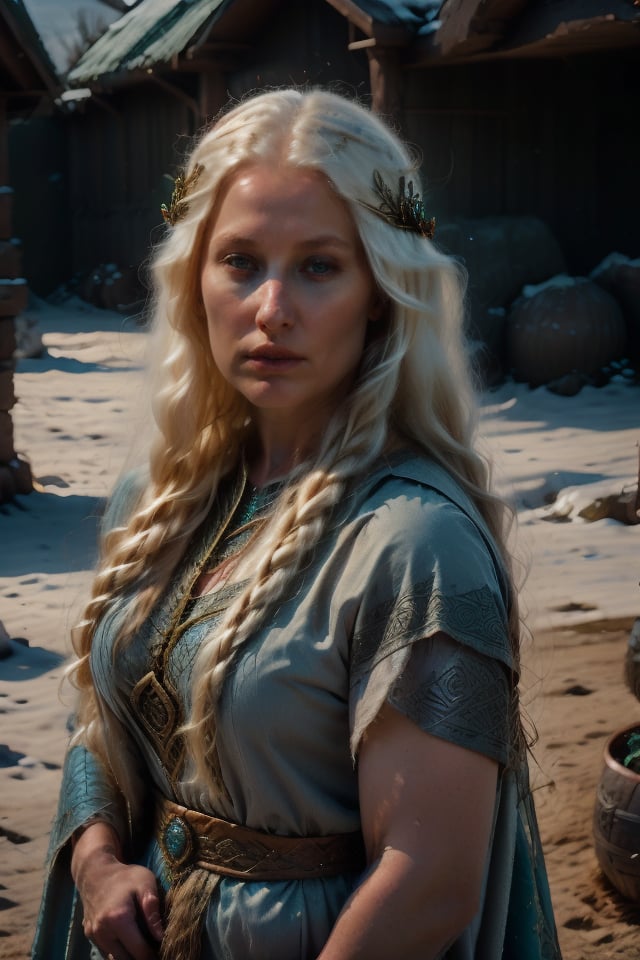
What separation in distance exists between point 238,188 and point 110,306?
569 inches

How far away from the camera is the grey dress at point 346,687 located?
1.31 m

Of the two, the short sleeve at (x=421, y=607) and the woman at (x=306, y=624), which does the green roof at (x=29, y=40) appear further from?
the short sleeve at (x=421, y=607)

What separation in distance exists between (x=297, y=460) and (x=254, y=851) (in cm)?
50

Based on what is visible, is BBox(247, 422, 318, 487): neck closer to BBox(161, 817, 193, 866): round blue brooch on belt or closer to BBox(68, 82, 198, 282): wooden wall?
BBox(161, 817, 193, 866): round blue brooch on belt

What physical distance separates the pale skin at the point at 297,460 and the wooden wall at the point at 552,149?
9.06 meters

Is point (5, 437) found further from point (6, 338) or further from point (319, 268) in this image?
point (319, 268)

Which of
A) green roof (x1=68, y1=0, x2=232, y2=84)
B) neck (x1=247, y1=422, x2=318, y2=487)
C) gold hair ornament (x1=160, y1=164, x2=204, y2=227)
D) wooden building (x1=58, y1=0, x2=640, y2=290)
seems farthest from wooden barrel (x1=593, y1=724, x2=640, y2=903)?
green roof (x1=68, y1=0, x2=232, y2=84)

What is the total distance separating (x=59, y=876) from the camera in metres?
1.74

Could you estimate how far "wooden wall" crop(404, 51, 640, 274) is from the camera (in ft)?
34.4

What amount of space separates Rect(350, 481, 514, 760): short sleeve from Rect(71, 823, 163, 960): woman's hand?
403 millimetres

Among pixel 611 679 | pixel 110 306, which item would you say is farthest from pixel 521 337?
pixel 110 306

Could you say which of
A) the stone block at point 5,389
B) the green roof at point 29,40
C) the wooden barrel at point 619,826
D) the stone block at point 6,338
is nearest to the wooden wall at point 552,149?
the green roof at point 29,40

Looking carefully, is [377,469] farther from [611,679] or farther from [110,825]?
[611,679]

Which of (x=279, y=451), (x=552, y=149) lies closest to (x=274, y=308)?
(x=279, y=451)
